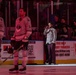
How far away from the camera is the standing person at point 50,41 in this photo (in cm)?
A: 1723

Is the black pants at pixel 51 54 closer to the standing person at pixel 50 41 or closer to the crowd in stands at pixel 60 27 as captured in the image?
the standing person at pixel 50 41

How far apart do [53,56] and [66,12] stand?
116 inches

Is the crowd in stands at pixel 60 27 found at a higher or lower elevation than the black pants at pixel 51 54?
higher

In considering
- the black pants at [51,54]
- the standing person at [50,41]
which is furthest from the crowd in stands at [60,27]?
the black pants at [51,54]

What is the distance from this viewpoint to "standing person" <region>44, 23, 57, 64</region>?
17234 mm

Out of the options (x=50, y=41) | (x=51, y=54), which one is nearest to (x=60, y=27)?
(x=50, y=41)

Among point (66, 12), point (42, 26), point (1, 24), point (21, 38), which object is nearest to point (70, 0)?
point (66, 12)

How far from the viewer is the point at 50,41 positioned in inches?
676

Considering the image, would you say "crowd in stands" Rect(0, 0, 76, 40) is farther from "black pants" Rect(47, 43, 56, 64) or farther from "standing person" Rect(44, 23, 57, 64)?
"black pants" Rect(47, 43, 56, 64)

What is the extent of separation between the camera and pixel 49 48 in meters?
17.2

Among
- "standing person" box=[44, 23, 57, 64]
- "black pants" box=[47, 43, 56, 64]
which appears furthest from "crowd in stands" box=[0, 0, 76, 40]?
"black pants" box=[47, 43, 56, 64]

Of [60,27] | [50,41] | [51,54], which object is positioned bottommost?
[51,54]

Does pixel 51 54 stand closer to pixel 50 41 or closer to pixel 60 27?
pixel 50 41

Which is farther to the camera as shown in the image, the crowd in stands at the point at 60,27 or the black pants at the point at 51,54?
the crowd in stands at the point at 60,27
